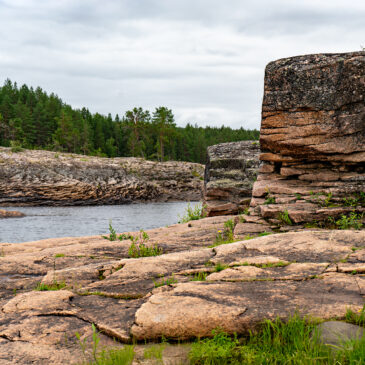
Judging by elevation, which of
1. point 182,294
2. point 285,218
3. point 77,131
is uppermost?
point 77,131

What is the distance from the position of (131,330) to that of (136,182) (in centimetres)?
5522

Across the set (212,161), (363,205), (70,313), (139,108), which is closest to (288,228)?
(363,205)

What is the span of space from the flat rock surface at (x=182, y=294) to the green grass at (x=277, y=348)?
154 mm

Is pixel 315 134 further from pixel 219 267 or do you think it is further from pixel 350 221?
pixel 219 267

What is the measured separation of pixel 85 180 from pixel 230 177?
39727 mm

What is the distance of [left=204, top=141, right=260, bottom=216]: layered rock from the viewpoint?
1716 centimetres

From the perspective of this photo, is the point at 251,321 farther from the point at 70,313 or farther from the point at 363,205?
the point at 363,205

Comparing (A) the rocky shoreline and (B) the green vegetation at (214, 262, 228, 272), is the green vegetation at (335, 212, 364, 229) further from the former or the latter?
(B) the green vegetation at (214, 262, 228, 272)

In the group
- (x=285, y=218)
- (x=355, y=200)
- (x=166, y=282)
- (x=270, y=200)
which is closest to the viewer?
(x=166, y=282)

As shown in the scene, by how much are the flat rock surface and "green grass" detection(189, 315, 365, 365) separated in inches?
6.1

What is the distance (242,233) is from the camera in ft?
31.8

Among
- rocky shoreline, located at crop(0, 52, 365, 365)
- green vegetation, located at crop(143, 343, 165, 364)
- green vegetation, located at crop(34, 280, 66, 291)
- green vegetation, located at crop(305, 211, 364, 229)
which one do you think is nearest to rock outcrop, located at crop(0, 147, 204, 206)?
rocky shoreline, located at crop(0, 52, 365, 365)

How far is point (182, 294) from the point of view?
470 centimetres

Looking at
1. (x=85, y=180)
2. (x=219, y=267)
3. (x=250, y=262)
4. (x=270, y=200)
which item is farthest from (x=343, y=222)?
(x=85, y=180)
